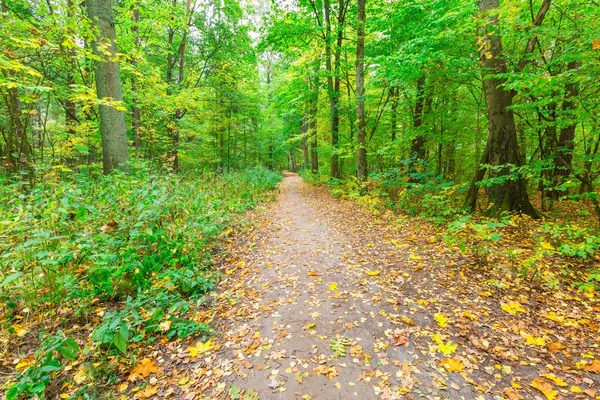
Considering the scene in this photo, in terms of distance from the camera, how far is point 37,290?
3.25 m

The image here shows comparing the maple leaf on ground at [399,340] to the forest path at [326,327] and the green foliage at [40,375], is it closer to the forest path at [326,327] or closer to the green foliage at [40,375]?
the forest path at [326,327]

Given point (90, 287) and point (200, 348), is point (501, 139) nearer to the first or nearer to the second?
point (200, 348)

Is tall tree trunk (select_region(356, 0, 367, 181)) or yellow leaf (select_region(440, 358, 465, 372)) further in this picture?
tall tree trunk (select_region(356, 0, 367, 181))

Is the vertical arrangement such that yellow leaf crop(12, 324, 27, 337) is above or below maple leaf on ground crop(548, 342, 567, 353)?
above

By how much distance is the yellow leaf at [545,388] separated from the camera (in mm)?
2186

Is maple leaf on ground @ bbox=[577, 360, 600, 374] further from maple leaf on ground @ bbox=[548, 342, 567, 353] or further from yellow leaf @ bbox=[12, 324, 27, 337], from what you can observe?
yellow leaf @ bbox=[12, 324, 27, 337]

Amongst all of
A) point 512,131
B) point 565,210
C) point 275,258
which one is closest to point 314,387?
point 275,258

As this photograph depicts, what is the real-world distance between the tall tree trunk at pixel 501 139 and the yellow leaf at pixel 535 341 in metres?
3.81

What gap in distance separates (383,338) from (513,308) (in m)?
1.81

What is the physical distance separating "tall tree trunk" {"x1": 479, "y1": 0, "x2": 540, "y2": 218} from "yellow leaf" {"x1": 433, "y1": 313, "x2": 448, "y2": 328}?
4.01 metres

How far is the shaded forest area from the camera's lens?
315 centimetres

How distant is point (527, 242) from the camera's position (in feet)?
15.6

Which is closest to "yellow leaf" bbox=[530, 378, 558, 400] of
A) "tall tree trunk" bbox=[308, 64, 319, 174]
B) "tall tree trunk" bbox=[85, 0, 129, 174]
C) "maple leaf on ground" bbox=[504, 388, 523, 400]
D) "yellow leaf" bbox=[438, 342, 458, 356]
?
"maple leaf on ground" bbox=[504, 388, 523, 400]

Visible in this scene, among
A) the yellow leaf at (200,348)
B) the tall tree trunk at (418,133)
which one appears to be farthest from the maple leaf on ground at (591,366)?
the tall tree trunk at (418,133)
